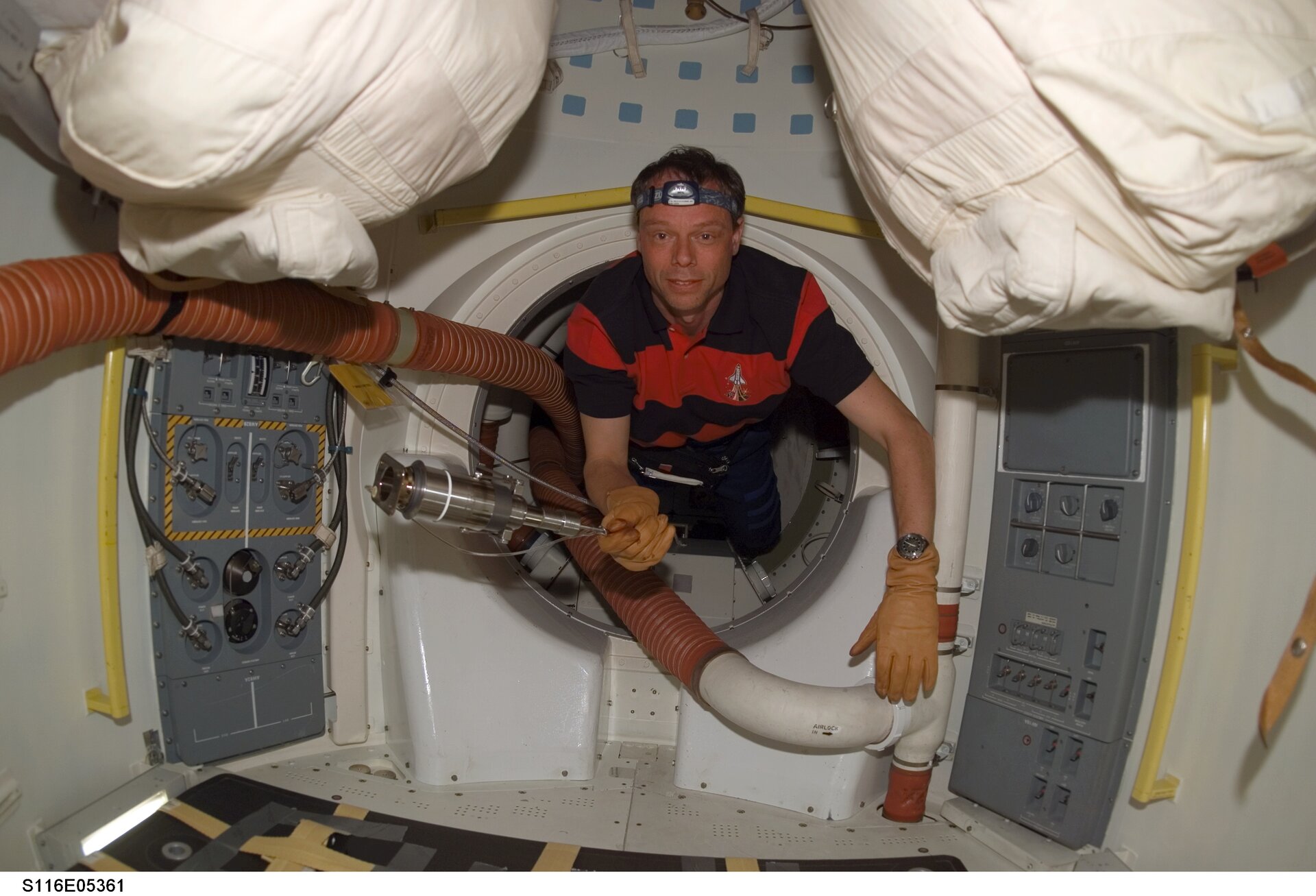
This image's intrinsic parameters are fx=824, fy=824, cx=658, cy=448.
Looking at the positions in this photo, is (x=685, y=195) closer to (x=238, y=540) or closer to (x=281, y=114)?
(x=281, y=114)

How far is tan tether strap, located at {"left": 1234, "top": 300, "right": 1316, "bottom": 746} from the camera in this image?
1406 millimetres

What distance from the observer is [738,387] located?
2.62 meters

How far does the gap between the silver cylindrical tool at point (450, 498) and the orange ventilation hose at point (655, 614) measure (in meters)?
0.51

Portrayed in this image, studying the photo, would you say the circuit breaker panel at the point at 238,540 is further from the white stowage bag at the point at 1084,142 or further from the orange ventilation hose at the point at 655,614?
the white stowage bag at the point at 1084,142

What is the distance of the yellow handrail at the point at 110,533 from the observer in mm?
1859

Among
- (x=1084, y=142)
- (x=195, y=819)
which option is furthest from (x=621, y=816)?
(x=1084, y=142)

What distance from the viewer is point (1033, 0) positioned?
117cm

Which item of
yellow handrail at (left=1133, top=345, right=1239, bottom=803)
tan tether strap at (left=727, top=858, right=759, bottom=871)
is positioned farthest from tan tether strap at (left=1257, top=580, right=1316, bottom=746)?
tan tether strap at (left=727, top=858, right=759, bottom=871)

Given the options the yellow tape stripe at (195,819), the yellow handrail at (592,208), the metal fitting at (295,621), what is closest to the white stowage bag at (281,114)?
the yellow handrail at (592,208)

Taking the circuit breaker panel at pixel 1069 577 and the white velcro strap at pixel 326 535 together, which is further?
the white velcro strap at pixel 326 535

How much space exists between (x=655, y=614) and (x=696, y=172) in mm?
1310
